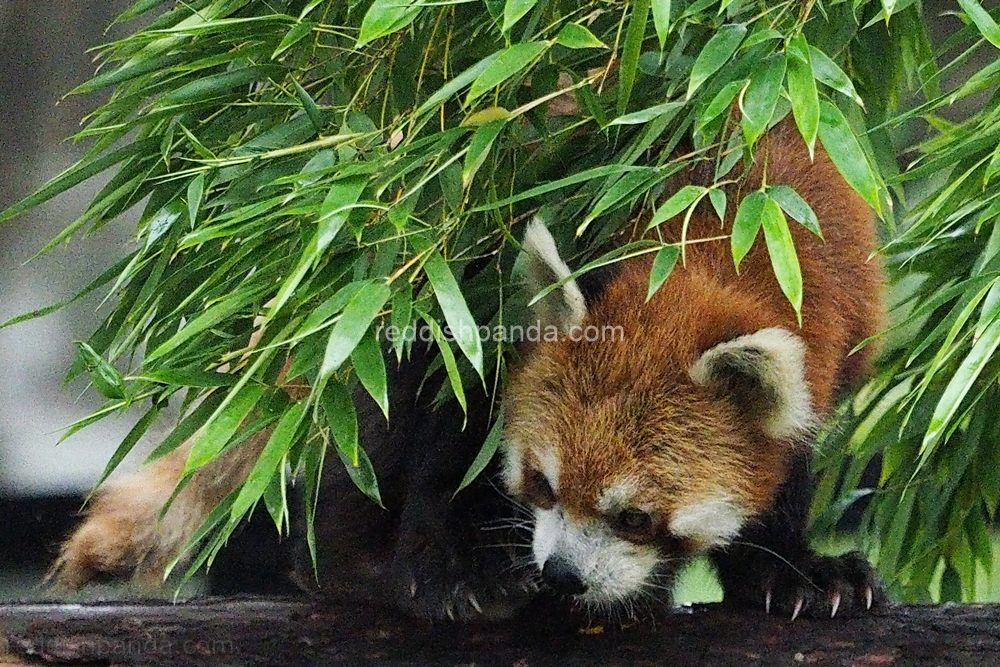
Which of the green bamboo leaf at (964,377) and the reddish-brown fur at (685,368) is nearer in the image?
the green bamboo leaf at (964,377)

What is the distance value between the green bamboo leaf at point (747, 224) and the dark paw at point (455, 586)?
38.1 inches

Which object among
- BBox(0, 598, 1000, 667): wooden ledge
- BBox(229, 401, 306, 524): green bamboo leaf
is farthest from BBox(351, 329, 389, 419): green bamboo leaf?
BBox(0, 598, 1000, 667): wooden ledge

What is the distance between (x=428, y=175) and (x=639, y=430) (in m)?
0.67

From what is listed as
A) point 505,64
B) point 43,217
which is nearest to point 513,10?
point 505,64

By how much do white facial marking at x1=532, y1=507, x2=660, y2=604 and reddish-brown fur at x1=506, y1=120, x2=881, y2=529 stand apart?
0.06 metres

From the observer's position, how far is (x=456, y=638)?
6.02 feet

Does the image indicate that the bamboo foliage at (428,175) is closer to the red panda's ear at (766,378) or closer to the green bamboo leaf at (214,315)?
the green bamboo leaf at (214,315)

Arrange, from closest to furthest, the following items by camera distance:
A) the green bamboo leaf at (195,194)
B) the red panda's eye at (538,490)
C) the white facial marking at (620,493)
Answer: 1. the green bamboo leaf at (195,194)
2. the white facial marking at (620,493)
3. the red panda's eye at (538,490)

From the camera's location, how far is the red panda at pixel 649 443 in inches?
69.5

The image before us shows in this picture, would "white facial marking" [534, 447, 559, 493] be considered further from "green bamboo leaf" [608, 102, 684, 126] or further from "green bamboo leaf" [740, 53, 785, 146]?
"green bamboo leaf" [740, 53, 785, 146]

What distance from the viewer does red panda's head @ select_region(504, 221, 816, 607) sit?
5.75 ft

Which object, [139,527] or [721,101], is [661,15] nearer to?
[721,101]

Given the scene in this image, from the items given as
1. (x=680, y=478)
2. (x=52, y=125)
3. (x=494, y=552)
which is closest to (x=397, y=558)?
Result: (x=494, y=552)

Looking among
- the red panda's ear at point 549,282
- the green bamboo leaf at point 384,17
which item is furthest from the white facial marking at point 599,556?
the green bamboo leaf at point 384,17
